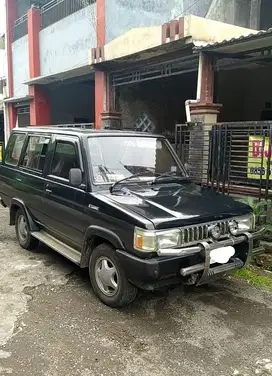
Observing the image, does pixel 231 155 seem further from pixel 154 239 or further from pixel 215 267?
pixel 154 239

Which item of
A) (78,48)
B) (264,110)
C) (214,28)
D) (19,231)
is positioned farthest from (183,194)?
(264,110)

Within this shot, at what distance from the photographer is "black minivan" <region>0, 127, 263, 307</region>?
3146 millimetres

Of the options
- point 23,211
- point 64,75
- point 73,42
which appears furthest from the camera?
point 73,42

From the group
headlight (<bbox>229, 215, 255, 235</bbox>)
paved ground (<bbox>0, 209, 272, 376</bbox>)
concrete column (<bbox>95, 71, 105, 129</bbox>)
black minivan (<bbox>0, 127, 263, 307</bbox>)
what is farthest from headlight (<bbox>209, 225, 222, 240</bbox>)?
concrete column (<bbox>95, 71, 105, 129</bbox>)

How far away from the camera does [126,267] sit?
10.5 ft

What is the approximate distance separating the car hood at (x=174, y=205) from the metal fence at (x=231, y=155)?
1777mm

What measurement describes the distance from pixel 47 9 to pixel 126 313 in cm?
1250

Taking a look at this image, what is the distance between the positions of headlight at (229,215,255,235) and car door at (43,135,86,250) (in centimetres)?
156

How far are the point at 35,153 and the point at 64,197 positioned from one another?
1.25 metres

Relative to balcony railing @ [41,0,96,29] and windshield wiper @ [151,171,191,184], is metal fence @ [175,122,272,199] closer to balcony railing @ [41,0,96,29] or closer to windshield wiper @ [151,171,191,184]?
windshield wiper @ [151,171,191,184]

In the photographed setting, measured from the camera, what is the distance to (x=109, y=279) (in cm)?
356

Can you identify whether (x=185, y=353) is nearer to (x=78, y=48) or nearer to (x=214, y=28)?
(x=214, y=28)

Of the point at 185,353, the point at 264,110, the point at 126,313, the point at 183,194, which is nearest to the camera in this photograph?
the point at 185,353

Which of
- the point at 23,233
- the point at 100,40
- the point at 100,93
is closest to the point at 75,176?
the point at 23,233
